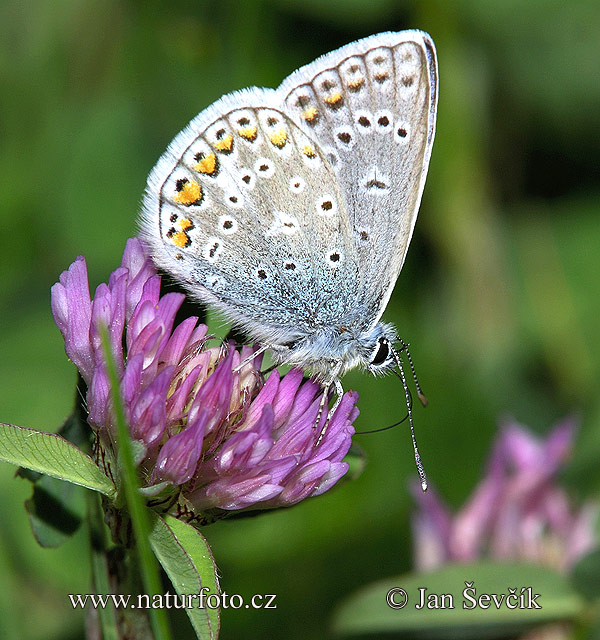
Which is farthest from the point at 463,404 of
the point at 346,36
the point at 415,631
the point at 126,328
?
the point at 126,328

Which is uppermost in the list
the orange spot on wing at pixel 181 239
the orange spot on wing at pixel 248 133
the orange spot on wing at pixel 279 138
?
the orange spot on wing at pixel 248 133

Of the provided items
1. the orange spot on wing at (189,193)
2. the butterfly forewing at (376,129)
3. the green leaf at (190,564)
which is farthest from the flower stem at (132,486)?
the butterfly forewing at (376,129)

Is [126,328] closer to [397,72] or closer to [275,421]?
[275,421]

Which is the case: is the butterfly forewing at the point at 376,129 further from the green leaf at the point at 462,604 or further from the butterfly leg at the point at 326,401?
the green leaf at the point at 462,604

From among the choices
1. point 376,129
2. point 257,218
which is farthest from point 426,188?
point 257,218

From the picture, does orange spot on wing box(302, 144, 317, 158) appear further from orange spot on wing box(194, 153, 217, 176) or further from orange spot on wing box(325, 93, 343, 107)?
orange spot on wing box(194, 153, 217, 176)

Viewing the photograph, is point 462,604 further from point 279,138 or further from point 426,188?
point 426,188
